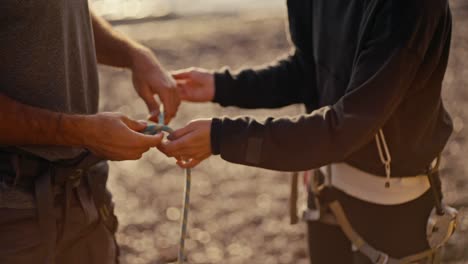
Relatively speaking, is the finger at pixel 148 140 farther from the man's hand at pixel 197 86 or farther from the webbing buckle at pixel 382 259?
the webbing buckle at pixel 382 259

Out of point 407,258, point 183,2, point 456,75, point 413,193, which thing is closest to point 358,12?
point 413,193

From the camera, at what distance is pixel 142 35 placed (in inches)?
430

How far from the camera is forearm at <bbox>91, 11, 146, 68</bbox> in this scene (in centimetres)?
324

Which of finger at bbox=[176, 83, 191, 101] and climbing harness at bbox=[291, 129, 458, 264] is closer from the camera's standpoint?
climbing harness at bbox=[291, 129, 458, 264]

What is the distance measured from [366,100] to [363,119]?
0.07 meters

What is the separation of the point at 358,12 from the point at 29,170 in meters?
1.29

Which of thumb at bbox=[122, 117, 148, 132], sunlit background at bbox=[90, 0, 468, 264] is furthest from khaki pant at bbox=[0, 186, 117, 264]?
sunlit background at bbox=[90, 0, 468, 264]

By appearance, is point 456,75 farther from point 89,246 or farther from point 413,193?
point 89,246

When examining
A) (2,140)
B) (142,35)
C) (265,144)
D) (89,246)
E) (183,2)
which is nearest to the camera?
(2,140)

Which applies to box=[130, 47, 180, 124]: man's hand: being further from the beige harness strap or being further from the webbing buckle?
the webbing buckle

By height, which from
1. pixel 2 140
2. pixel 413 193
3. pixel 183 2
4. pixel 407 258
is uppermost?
pixel 2 140

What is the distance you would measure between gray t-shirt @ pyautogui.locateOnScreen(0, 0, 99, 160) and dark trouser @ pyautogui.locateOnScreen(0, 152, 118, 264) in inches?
7.8

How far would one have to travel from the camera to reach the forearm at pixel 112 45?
324 centimetres

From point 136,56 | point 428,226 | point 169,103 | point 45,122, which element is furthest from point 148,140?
point 428,226
